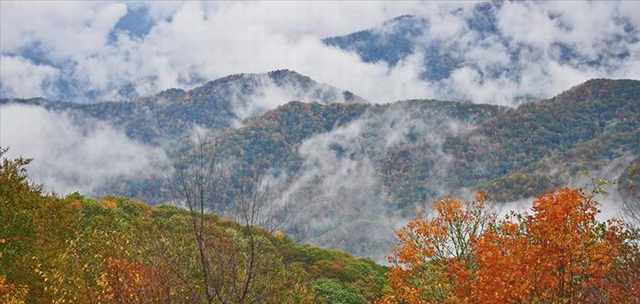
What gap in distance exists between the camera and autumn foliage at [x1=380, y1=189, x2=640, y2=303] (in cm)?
3341

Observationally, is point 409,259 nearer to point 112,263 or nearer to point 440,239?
point 440,239

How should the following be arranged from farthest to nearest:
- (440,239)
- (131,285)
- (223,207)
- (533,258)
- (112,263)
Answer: (440,239)
(533,258)
(112,263)
(131,285)
(223,207)

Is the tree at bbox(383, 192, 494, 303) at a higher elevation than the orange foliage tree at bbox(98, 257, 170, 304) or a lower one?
higher

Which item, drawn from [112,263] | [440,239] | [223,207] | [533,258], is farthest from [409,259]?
[223,207]

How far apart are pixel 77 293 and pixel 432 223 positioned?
33.4 metres

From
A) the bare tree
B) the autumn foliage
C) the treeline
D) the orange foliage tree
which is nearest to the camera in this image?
the bare tree

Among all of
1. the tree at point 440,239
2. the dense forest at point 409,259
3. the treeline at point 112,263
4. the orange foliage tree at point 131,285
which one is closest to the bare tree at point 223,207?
the treeline at point 112,263

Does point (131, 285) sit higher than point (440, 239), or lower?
lower

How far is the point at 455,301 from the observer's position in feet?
125

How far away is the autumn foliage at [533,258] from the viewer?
33406 millimetres

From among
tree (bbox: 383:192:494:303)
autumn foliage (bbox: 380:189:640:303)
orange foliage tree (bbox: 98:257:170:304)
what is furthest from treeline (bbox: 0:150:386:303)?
autumn foliage (bbox: 380:189:640:303)

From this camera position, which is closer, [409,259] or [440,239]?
[440,239]

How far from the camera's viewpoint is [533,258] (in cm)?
3578

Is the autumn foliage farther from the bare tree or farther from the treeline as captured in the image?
the bare tree
